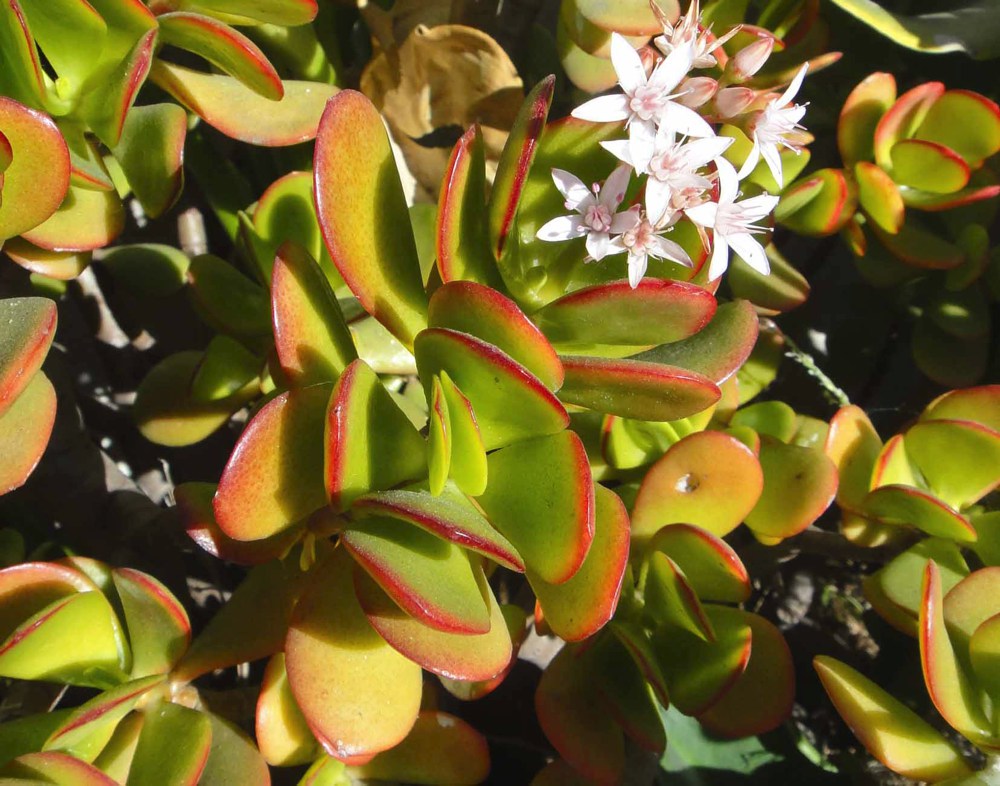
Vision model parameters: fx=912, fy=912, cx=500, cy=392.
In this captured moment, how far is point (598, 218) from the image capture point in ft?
2.20

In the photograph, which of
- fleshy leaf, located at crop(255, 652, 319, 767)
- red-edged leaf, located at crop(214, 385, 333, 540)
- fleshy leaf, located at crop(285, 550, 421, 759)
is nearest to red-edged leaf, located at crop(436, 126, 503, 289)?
red-edged leaf, located at crop(214, 385, 333, 540)

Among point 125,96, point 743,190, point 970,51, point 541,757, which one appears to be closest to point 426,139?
point 743,190

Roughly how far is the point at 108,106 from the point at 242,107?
0.12 metres

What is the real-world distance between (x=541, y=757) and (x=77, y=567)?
1.84 feet

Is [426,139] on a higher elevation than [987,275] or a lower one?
higher

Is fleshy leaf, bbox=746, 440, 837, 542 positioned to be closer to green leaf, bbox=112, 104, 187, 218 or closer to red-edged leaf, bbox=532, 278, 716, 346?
red-edged leaf, bbox=532, 278, 716, 346

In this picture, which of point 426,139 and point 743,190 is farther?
point 426,139

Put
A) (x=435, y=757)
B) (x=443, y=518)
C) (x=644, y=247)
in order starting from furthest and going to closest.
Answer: (x=435, y=757) → (x=644, y=247) → (x=443, y=518)

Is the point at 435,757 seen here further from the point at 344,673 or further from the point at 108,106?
the point at 108,106

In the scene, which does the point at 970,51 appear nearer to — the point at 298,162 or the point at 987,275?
the point at 987,275

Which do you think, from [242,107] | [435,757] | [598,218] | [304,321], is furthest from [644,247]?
[435,757]

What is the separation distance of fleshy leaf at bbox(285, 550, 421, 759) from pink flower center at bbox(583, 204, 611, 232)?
309 mm

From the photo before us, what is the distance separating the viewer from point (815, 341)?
1217 millimetres

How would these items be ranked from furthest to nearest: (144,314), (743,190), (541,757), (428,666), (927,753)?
(144,314) < (541,757) < (743,190) < (927,753) < (428,666)
